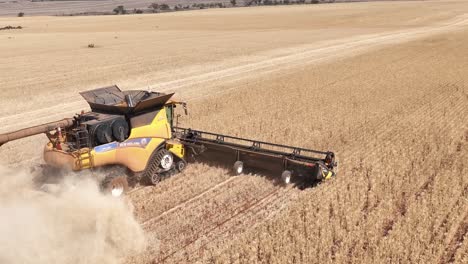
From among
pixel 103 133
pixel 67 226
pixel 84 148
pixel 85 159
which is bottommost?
pixel 67 226

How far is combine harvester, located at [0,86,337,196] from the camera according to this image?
9.54 m

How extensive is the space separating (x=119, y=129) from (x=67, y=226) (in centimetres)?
232

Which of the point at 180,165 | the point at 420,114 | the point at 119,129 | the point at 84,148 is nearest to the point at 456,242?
the point at 180,165

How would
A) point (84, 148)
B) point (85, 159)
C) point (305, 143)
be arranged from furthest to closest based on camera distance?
point (305, 143)
point (84, 148)
point (85, 159)

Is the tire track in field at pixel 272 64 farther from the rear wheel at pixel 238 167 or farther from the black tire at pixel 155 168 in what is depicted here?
the rear wheel at pixel 238 167

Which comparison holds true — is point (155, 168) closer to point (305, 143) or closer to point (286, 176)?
point (286, 176)

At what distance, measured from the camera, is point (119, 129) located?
982cm

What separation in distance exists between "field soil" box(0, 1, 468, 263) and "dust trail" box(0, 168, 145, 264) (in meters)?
0.51

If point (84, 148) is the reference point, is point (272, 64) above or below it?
below

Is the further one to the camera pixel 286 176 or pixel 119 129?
pixel 286 176

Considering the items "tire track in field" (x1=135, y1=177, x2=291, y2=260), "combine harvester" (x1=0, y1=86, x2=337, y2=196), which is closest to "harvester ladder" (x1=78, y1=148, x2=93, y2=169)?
"combine harvester" (x1=0, y1=86, x2=337, y2=196)

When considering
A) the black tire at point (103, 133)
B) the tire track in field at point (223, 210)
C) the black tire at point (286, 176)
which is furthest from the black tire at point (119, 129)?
the black tire at point (286, 176)

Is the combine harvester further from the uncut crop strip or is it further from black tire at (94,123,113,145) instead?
the uncut crop strip

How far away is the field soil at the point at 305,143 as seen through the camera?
8094 millimetres
